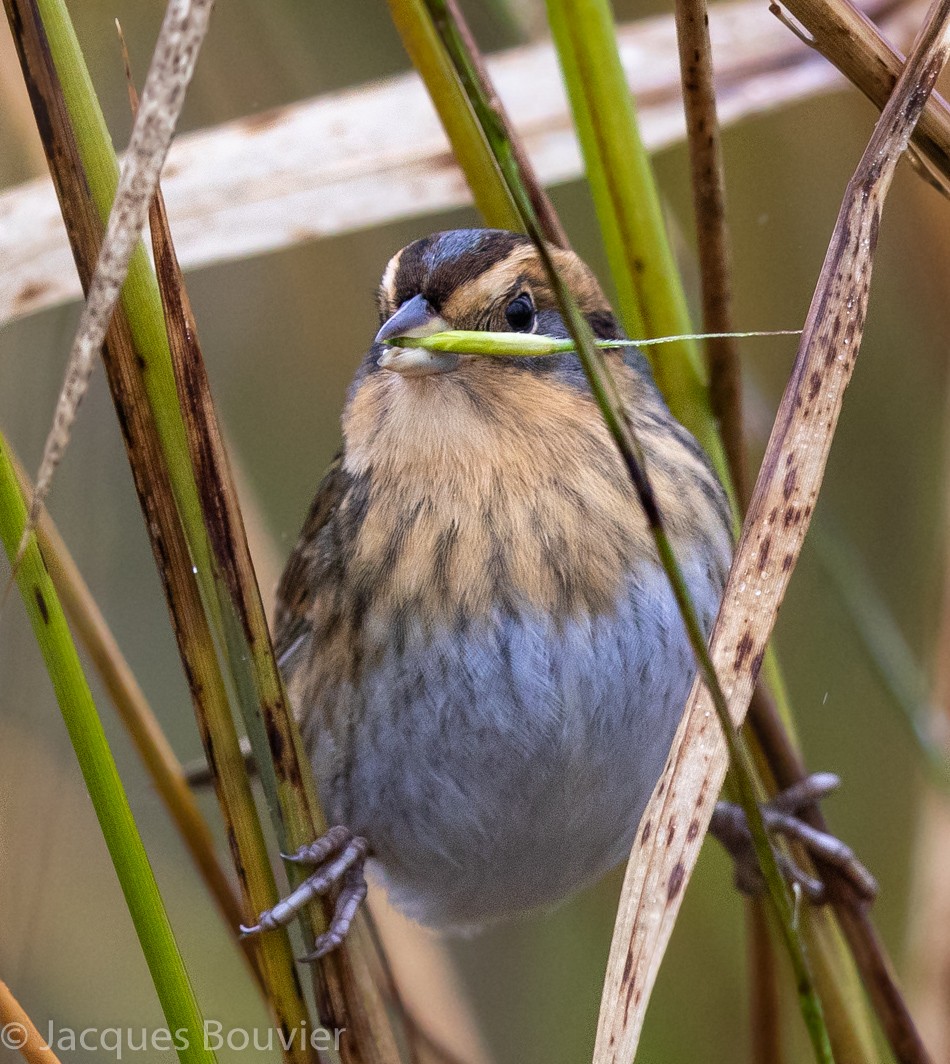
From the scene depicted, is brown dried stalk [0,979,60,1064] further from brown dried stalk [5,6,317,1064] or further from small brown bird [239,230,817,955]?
small brown bird [239,230,817,955]

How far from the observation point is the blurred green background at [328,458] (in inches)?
71.8

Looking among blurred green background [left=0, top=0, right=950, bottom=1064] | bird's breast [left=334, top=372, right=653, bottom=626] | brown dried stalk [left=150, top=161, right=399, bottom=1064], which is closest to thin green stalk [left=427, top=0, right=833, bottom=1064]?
brown dried stalk [left=150, top=161, right=399, bottom=1064]

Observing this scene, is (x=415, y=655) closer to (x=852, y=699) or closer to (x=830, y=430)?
(x=830, y=430)

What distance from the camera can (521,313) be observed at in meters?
1.31

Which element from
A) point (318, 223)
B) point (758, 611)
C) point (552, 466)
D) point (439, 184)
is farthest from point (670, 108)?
point (758, 611)

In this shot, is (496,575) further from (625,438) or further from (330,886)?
(625,438)

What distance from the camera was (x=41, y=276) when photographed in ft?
4.77

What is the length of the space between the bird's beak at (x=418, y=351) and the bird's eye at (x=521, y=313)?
0.09 metres

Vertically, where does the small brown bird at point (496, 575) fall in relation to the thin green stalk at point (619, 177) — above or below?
below

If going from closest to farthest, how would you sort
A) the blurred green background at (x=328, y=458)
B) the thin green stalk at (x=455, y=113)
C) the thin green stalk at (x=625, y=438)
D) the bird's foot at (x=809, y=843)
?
the thin green stalk at (x=625, y=438)
the thin green stalk at (x=455, y=113)
the bird's foot at (x=809, y=843)
the blurred green background at (x=328, y=458)

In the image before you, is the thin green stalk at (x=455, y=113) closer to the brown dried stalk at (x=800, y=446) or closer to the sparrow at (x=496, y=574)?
the sparrow at (x=496, y=574)

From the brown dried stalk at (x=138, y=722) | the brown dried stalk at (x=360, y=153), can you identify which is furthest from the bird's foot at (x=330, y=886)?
the brown dried stalk at (x=360, y=153)

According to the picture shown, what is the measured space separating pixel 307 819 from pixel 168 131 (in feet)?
1.76

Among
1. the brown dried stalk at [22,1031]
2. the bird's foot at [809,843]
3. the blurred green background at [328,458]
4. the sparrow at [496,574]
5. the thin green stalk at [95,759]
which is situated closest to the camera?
the thin green stalk at [95,759]
